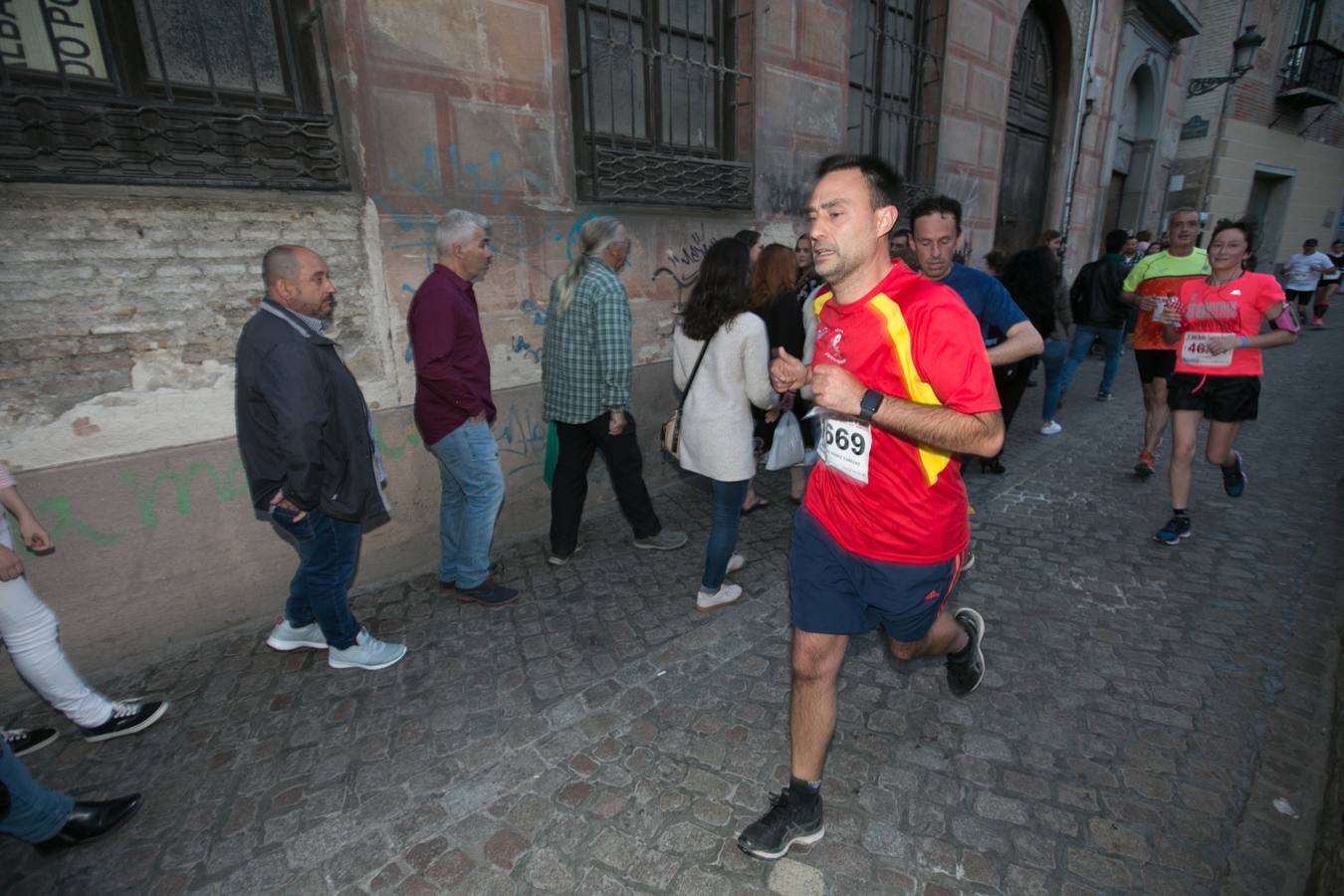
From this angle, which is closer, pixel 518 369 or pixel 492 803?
pixel 492 803

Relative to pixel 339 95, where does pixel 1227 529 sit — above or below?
below

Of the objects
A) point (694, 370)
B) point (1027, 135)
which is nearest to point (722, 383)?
point (694, 370)

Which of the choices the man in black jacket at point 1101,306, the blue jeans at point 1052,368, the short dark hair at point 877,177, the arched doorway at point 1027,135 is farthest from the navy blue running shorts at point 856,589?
the arched doorway at point 1027,135

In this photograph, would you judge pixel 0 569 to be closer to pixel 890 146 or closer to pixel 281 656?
pixel 281 656

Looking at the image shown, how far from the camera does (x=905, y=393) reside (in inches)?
74.5

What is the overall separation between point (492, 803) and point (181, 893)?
3.13 ft

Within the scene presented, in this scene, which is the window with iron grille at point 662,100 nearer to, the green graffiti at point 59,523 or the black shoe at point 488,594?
the black shoe at point 488,594

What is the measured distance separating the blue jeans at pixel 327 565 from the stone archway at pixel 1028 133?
9.96 m

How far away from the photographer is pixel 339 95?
3498 millimetres

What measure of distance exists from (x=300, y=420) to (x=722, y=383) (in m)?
1.88

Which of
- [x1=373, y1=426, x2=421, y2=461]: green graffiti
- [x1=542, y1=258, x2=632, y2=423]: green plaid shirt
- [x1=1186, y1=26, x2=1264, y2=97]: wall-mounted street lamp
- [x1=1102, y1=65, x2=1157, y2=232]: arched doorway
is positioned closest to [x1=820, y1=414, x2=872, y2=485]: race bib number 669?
[x1=542, y1=258, x2=632, y2=423]: green plaid shirt

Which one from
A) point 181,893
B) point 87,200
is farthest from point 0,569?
point 87,200

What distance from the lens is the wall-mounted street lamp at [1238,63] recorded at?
12766 mm

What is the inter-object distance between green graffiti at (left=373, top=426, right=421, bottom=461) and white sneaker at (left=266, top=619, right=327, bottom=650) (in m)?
1.05
